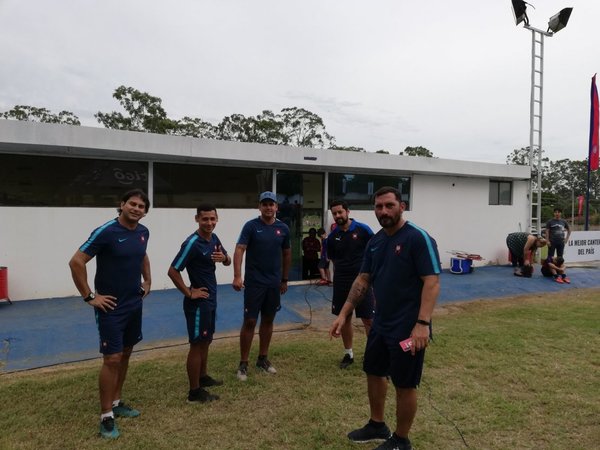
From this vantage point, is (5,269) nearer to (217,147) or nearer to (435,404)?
(217,147)

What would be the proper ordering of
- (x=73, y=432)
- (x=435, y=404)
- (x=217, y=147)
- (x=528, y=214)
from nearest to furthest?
(x=73, y=432) < (x=435, y=404) < (x=217, y=147) < (x=528, y=214)

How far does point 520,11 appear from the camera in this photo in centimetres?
1191

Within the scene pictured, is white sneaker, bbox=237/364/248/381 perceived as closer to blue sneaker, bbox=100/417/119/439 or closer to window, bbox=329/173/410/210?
blue sneaker, bbox=100/417/119/439

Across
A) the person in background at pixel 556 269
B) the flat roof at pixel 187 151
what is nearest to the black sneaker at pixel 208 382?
A: the flat roof at pixel 187 151

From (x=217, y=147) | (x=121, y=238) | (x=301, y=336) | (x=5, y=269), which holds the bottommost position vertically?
(x=301, y=336)

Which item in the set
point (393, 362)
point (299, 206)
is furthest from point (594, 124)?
point (393, 362)

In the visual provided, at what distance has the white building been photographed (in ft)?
22.2

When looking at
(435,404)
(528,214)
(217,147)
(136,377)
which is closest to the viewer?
(435,404)

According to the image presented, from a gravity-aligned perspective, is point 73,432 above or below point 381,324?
below

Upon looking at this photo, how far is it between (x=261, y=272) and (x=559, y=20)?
42.9ft

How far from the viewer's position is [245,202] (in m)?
8.57

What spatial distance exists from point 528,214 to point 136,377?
11992mm

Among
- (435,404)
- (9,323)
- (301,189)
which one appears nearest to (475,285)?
(301,189)

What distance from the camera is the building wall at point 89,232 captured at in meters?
6.78
